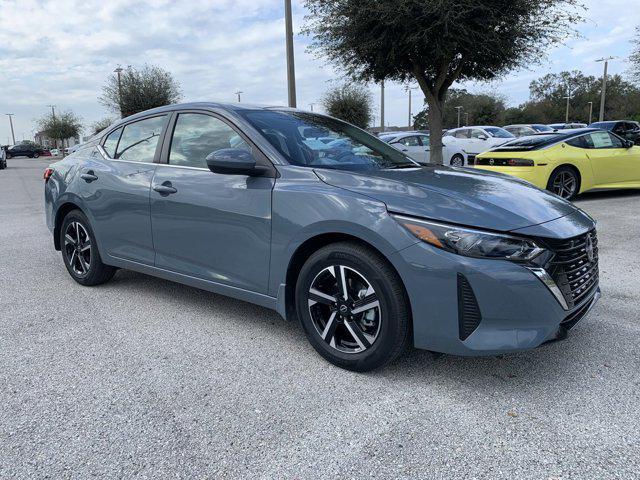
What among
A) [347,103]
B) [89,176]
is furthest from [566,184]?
[347,103]

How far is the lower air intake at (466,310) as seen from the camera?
258cm

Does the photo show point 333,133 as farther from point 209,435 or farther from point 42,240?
point 42,240

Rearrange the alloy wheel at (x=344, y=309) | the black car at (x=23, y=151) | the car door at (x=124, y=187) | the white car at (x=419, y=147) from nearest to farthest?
the alloy wheel at (x=344, y=309) → the car door at (x=124, y=187) → the white car at (x=419, y=147) → the black car at (x=23, y=151)

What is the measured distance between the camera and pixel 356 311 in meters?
2.93

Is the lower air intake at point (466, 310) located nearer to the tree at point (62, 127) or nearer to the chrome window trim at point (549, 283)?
the chrome window trim at point (549, 283)

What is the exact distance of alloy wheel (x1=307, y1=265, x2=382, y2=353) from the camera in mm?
2902

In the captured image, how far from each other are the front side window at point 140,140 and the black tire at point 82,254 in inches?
28.5

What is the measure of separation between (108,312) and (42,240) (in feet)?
12.0

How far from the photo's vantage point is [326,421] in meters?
2.57

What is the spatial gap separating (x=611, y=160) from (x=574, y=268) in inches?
307

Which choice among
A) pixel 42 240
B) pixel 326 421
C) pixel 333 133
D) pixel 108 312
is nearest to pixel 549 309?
pixel 326 421

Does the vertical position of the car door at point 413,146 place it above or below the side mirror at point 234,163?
below

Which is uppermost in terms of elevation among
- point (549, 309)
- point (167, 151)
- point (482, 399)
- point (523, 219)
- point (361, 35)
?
point (361, 35)

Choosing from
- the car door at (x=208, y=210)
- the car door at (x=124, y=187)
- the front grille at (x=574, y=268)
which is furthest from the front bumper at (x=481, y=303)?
the car door at (x=124, y=187)
